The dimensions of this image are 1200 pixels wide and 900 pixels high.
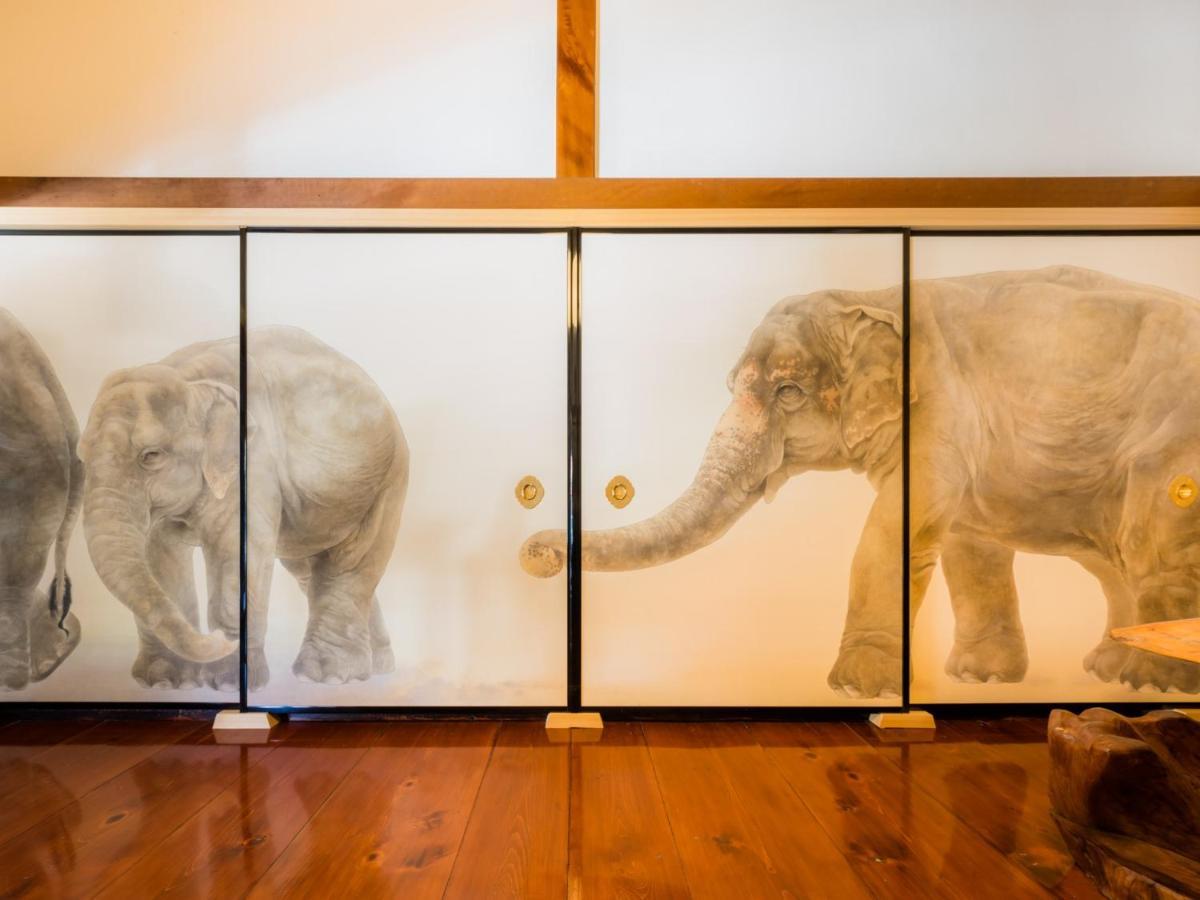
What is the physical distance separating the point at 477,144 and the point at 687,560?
65.1 inches

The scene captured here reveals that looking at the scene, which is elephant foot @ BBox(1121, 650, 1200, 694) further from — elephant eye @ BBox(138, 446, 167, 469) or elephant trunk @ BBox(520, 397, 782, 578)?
elephant eye @ BBox(138, 446, 167, 469)

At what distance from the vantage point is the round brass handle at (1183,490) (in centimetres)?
225

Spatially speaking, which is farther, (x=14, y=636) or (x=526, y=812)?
(x=14, y=636)

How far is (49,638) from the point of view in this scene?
7.48ft

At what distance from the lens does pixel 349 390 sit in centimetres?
226

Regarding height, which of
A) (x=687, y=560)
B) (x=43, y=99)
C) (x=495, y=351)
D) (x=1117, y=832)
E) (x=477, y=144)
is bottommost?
(x=1117, y=832)

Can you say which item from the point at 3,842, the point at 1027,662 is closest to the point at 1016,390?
the point at 1027,662

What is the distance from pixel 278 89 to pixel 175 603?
6.11ft

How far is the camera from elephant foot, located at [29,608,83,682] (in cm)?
228

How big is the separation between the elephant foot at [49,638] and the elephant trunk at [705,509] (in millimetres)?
1606

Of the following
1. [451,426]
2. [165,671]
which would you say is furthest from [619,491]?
[165,671]

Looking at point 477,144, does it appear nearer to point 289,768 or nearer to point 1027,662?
point 289,768

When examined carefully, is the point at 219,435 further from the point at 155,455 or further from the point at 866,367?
the point at 866,367

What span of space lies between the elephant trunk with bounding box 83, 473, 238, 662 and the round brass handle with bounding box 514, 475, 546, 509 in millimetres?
1152
